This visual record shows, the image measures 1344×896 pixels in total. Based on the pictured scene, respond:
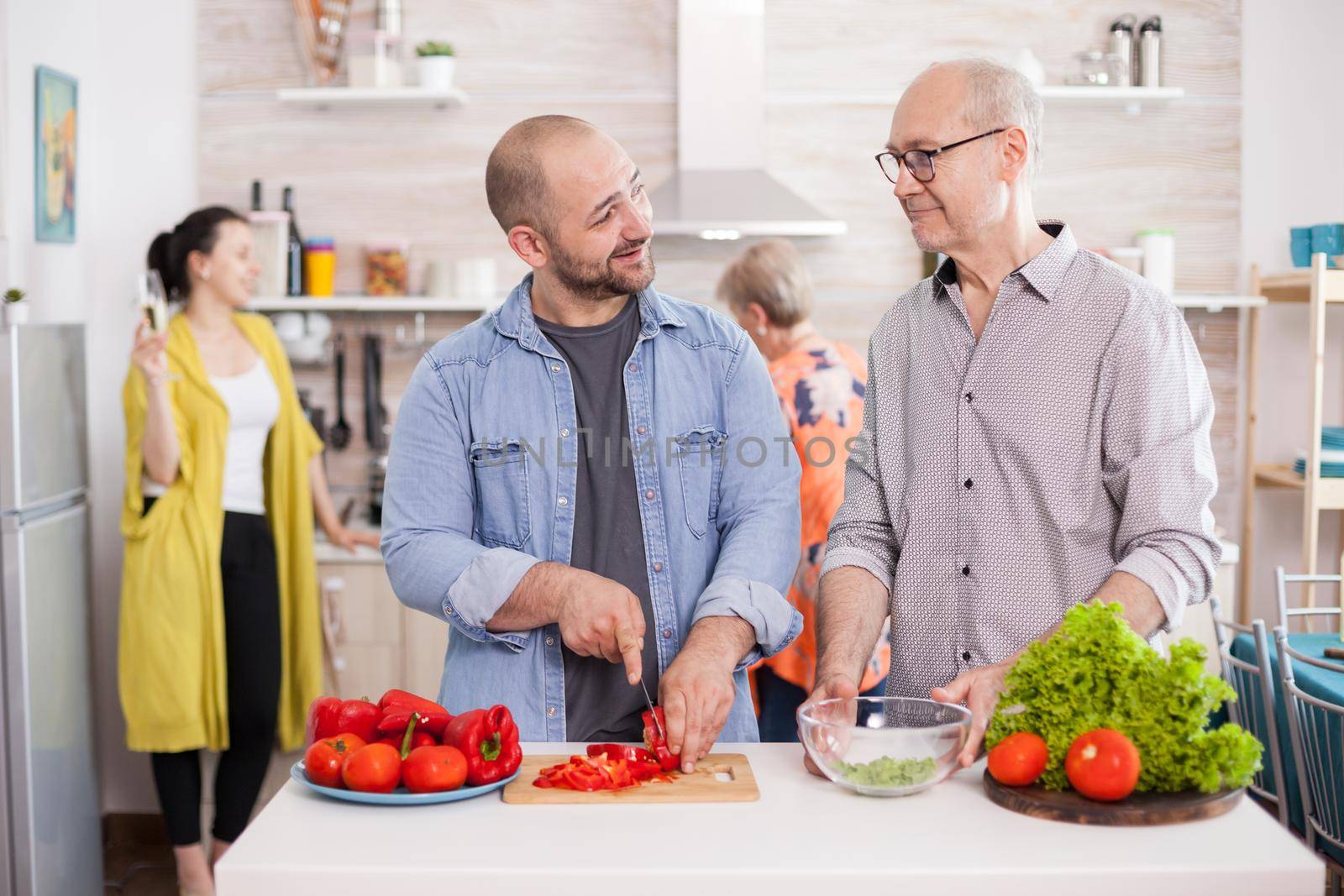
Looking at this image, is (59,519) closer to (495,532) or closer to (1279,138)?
(495,532)

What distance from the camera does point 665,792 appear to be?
4.40 ft

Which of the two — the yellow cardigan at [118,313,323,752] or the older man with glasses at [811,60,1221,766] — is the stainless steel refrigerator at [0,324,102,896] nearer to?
the yellow cardigan at [118,313,323,752]

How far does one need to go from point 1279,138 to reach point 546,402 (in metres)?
3.06

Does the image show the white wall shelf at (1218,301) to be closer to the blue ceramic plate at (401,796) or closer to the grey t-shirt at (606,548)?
the grey t-shirt at (606,548)

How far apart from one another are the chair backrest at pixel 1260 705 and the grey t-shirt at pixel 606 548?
139cm

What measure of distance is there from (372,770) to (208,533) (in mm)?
2030

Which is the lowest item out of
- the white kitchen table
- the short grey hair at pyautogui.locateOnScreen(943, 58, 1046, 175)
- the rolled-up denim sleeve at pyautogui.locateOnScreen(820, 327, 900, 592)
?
the white kitchen table

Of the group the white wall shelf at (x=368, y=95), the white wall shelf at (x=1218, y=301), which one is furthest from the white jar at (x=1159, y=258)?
the white wall shelf at (x=368, y=95)

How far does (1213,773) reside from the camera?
1.25 meters

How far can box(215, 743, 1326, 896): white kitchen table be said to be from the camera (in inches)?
44.9

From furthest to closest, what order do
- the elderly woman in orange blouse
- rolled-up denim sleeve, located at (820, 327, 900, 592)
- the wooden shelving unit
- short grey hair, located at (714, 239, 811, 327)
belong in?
the wooden shelving unit, short grey hair, located at (714, 239, 811, 327), the elderly woman in orange blouse, rolled-up denim sleeve, located at (820, 327, 900, 592)

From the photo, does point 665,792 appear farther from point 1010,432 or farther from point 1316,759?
point 1316,759

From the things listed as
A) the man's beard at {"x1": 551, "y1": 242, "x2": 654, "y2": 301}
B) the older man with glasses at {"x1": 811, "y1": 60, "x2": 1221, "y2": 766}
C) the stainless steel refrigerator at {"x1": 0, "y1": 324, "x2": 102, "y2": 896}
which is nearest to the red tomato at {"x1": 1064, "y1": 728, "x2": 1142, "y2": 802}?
the older man with glasses at {"x1": 811, "y1": 60, "x2": 1221, "y2": 766}

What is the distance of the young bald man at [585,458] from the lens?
167 centimetres
